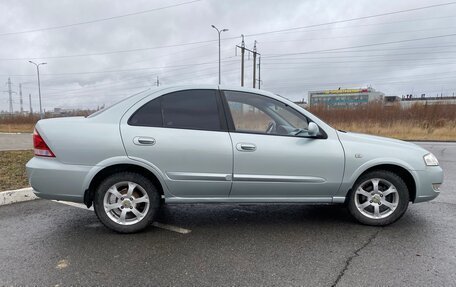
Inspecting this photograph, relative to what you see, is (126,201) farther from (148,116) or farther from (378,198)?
(378,198)

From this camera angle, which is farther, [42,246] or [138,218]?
[138,218]

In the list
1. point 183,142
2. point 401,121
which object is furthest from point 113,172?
point 401,121

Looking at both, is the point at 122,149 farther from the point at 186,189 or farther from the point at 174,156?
the point at 186,189

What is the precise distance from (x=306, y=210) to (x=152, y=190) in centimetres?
225

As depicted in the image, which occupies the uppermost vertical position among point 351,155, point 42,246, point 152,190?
point 351,155

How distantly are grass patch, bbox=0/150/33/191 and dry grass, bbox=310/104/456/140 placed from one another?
1988cm

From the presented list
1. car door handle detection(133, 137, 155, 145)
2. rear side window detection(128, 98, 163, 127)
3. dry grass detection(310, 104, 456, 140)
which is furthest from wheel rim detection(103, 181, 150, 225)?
dry grass detection(310, 104, 456, 140)

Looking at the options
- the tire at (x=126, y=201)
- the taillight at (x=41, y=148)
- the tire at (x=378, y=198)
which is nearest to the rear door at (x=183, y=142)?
the tire at (x=126, y=201)

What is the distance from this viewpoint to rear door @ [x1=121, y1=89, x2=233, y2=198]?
364 cm

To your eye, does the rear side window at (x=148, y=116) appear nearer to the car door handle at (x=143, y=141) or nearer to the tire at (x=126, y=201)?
the car door handle at (x=143, y=141)

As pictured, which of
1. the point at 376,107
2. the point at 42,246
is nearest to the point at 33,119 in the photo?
the point at 376,107

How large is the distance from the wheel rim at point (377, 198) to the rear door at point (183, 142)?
5.42 ft

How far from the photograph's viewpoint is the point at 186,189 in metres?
3.78

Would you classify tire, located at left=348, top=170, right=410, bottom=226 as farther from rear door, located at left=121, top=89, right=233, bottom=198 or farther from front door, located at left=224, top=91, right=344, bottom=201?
rear door, located at left=121, top=89, right=233, bottom=198
